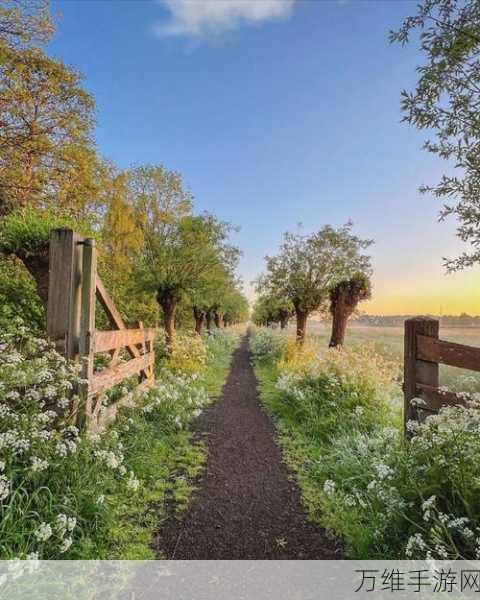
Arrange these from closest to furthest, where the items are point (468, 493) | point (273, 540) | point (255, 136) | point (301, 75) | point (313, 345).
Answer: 1. point (468, 493)
2. point (273, 540)
3. point (301, 75)
4. point (255, 136)
5. point (313, 345)

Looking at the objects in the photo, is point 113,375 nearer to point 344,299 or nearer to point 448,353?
point 448,353

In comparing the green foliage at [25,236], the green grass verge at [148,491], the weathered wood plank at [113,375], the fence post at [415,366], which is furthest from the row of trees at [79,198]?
the fence post at [415,366]

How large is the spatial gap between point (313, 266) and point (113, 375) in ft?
35.9

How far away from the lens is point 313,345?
508 inches

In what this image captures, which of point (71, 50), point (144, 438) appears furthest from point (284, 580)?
point (71, 50)

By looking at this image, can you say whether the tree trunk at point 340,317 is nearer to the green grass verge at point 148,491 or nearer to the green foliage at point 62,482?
the green grass verge at point 148,491

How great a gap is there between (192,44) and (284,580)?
9.46 m

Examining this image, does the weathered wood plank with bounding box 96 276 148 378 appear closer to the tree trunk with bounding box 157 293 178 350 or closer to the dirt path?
the dirt path

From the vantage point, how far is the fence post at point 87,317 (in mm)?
3507

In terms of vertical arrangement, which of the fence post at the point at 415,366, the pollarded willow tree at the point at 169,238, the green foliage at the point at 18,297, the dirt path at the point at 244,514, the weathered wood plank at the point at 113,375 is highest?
the pollarded willow tree at the point at 169,238

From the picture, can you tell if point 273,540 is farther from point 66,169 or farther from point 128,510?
point 66,169

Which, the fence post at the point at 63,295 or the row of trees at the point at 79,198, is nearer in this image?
the fence post at the point at 63,295

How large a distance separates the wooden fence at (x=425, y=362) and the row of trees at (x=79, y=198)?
15.6 feet

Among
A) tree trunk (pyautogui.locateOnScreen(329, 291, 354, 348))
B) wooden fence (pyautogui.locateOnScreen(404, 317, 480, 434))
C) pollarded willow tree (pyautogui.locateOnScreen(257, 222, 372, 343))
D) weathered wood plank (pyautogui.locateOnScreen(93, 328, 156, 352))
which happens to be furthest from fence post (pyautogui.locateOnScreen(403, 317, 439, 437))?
tree trunk (pyautogui.locateOnScreen(329, 291, 354, 348))
